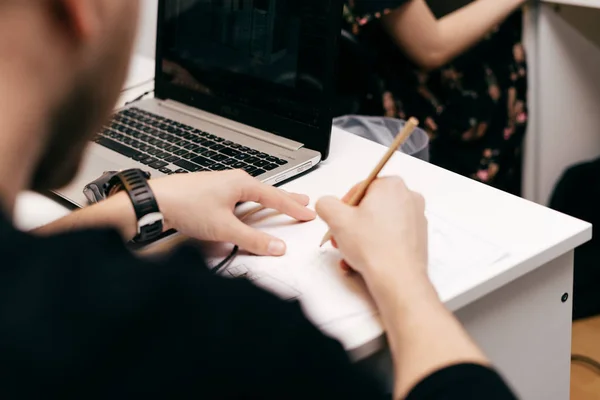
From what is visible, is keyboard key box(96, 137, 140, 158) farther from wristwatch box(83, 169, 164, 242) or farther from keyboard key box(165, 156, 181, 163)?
wristwatch box(83, 169, 164, 242)

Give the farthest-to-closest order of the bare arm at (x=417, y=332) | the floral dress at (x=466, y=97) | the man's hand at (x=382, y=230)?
the floral dress at (x=466, y=97)
the man's hand at (x=382, y=230)
the bare arm at (x=417, y=332)

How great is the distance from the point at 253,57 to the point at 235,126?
106 mm

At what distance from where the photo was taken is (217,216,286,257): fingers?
2.42 ft

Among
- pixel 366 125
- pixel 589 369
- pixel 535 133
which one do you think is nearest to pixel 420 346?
pixel 366 125

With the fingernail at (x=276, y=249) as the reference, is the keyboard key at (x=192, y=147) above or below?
above

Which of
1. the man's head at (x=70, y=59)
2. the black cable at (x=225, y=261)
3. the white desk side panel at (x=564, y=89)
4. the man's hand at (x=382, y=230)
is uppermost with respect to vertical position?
the man's head at (x=70, y=59)

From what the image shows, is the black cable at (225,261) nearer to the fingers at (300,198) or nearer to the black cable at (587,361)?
the fingers at (300,198)

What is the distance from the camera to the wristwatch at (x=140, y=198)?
0.77 m

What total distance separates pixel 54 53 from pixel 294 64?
59 centimetres

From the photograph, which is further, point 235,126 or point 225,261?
point 235,126

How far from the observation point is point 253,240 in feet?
2.42

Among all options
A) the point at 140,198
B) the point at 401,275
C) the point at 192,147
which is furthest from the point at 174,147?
the point at 401,275

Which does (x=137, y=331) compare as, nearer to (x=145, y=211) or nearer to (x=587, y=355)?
(x=145, y=211)

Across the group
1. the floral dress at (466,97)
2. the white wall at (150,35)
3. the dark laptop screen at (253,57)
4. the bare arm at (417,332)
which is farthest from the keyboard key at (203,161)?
the white wall at (150,35)
